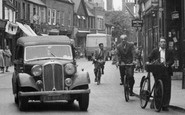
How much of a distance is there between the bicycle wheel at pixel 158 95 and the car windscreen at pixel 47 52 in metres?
2.67

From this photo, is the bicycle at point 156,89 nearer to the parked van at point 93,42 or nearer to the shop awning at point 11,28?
the shop awning at point 11,28

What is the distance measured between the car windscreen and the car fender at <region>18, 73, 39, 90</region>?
1097mm

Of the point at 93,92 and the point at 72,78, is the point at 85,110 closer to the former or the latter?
the point at 72,78

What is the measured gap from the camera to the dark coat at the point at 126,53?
18250 mm

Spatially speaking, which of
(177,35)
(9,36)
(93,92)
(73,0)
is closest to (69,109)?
(93,92)

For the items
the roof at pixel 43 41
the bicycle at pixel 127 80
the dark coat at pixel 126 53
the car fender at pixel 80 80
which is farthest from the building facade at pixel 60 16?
the car fender at pixel 80 80

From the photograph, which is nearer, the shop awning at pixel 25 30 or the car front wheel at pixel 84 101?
the car front wheel at pixel 84 101

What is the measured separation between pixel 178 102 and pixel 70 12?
2457 inches

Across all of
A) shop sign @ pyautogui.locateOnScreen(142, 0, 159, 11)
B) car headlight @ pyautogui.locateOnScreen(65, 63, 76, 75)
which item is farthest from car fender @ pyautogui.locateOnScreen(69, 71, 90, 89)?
shop sign @ pyautogui.locateOnScreen(142, 0, 159, 11)

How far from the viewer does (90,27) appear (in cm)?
9019

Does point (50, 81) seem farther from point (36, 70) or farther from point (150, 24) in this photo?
point (150, 24)

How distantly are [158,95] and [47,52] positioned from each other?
3.33 meters

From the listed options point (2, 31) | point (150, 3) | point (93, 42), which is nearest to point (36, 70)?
point (150, 3)

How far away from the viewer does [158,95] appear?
14.0m
